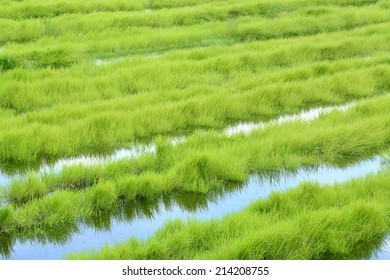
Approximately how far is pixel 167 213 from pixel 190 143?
118 cm

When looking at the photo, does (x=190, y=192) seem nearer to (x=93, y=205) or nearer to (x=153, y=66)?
(x=93, y=205)

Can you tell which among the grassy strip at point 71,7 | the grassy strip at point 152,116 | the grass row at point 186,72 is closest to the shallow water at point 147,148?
the grassy strip at point 152,116

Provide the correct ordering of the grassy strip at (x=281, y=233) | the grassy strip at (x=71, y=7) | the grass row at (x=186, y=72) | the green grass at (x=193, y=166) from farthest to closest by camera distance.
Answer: the grassy strip at (x=71, y=7), the grass row at (x=186, y=72), the green grass at (x=193, y=166), the grassy strip at (x=281, y=233)

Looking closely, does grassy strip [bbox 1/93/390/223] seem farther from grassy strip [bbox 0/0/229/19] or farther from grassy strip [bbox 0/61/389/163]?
grassy strip [bbox 0/0/229/19]

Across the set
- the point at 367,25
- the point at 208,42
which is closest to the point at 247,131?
the point at 208,42

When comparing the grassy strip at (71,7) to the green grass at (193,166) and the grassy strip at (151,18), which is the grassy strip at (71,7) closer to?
the grassy strip at (151,18)

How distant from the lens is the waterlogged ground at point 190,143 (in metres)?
4.02

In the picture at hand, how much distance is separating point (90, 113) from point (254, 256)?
314cm

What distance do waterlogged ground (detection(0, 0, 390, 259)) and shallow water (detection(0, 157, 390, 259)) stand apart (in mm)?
13

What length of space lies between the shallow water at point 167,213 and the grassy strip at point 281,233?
0.21m

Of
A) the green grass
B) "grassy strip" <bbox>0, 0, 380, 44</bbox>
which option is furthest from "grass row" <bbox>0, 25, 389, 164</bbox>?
"grassy strip" <bbox>0, 0, 380, 44</bbox>

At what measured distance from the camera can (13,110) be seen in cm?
662

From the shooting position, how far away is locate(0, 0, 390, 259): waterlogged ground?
13.2ft

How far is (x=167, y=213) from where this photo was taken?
176 inches
